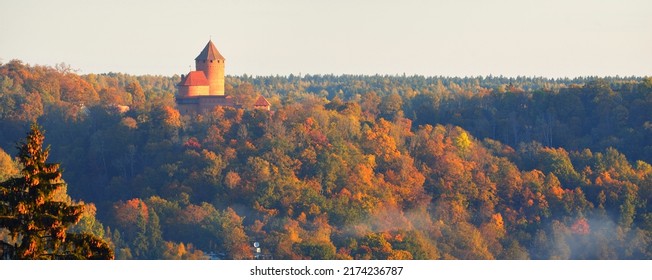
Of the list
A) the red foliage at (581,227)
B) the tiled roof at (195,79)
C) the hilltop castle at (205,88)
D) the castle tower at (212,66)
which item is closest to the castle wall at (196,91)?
the hilltop castle at (205,88)

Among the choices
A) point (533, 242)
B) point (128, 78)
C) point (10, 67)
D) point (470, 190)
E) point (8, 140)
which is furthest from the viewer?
point (128, 78)

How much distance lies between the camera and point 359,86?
530ft

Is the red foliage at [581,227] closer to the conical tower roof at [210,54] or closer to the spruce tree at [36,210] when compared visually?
the conical tower roof at [210,54]

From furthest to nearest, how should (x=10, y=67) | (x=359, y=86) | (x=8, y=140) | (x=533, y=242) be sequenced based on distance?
Answer: (x=359, y=86), (x=10, y=67), (x=8, y=140), (x=533, y=242)

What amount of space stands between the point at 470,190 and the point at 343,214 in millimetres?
8640

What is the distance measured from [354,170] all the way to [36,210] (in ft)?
203

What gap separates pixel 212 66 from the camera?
309 ft

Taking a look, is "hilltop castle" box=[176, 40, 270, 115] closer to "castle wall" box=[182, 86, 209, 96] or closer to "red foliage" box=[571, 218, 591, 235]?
"castle wall" box=[182, 86, 209, 96]

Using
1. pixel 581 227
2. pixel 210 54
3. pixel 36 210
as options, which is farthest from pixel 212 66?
pixel 36 210

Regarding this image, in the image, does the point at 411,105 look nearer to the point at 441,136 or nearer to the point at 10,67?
the point at 441,136

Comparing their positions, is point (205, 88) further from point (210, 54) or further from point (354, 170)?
point (354, 170)

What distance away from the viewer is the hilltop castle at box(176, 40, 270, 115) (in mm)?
91312

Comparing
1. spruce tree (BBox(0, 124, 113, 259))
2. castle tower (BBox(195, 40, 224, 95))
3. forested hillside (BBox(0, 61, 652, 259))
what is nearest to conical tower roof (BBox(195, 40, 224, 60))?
castle tower (BBox(195, 40, 224, 95))

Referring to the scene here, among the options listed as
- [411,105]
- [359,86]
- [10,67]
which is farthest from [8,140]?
[359,86]
